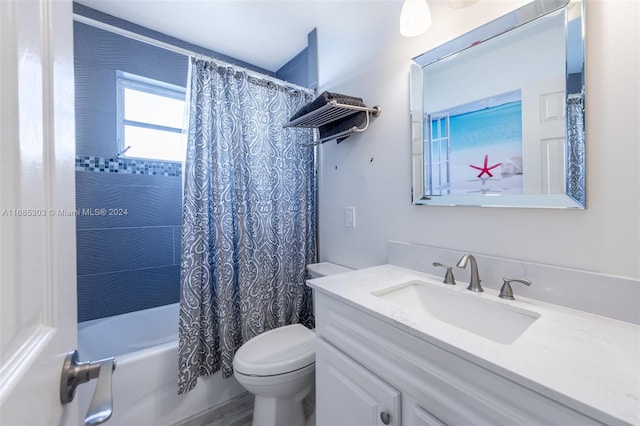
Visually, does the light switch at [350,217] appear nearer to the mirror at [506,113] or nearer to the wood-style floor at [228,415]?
the mirror at [506,113]

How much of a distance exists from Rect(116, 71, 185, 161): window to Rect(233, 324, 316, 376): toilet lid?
4.79ft

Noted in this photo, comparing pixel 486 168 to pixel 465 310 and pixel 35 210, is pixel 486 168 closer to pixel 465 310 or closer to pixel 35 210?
pixel 465 310

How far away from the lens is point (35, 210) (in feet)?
1.08

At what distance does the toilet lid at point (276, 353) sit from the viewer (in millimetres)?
1208

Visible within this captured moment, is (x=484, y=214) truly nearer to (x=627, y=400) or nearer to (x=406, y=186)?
(x=406, y=186)

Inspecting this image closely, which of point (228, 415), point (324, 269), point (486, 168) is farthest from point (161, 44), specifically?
point (228, 415)

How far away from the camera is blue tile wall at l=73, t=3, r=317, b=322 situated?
5.47ft

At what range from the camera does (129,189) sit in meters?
1.84

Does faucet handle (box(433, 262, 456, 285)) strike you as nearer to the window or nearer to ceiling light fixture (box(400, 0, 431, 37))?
ceiling light fixture (box(400, 0, 431, 37))

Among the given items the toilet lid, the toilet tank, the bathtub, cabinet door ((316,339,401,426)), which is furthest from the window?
cabinet door ((316,339,401,426))

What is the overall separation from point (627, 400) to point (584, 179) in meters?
0.60

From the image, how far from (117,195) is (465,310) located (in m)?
2.13

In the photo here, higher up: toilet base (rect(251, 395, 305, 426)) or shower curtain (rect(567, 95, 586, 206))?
shower curtain (rect(567, 95, 586, 206))

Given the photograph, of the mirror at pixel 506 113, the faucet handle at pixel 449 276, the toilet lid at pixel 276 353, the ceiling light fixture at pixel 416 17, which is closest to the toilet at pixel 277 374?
the toilet lid at pixel 276 353
